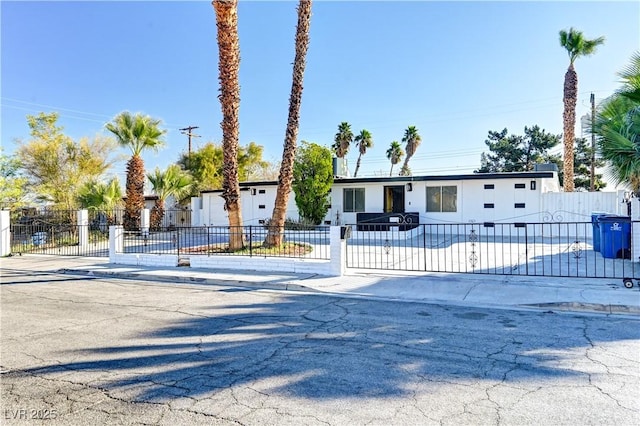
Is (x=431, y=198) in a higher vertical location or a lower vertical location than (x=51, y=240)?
higher

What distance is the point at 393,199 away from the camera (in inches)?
982

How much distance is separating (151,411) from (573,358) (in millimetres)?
4508

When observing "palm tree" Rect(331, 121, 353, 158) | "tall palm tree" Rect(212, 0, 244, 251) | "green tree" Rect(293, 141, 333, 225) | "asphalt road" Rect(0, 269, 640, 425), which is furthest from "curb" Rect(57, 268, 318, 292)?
"palm tree" Rect(331, 121, 353, 158)

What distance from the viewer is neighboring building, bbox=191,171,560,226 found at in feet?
71.1

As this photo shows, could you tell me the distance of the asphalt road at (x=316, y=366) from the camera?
357 cm

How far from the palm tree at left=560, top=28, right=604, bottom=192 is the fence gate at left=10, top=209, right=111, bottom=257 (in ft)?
82.0

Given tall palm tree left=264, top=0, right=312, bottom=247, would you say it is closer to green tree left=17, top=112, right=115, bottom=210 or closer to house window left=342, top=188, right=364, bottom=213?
house window left=342, top=188, right=364, bottom=213

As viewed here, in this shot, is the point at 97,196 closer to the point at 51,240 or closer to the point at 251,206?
the point at 51,240

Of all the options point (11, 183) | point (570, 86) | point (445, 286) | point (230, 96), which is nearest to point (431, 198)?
point (570, 86)

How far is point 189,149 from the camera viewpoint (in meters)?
39.3

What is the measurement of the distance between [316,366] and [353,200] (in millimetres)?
21233

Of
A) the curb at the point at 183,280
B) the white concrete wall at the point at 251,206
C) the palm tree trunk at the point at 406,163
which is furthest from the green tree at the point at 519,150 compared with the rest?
the curb at the point at 183,280

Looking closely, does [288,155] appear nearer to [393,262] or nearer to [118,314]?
[393,262]

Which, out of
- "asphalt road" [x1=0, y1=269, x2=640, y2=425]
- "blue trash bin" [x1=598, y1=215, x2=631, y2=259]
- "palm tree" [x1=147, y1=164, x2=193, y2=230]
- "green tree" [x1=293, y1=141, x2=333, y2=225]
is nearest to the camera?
"asphalt road" [x1=0, y1=269, x2=640, y2=425]
